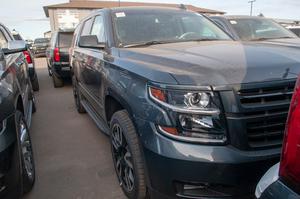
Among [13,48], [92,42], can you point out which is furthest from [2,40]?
[92,42]

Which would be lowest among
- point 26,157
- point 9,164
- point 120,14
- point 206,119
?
point 26,157

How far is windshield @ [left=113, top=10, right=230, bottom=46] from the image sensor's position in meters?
3.36

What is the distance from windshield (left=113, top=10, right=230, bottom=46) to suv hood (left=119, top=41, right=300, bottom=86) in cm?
63

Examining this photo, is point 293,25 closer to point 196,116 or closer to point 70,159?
point 70,159

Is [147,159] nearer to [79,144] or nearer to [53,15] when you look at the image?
[79,144]

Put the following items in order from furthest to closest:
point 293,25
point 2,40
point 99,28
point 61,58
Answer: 1. point 293,25
2. point 61,58
3. point 2,40
4. point 99,28

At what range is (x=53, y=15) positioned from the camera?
135ft

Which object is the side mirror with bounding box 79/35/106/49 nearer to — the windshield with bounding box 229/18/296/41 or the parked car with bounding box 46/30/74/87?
the windshield with bounding box 229/18/296/41

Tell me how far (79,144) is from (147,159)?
2432mm

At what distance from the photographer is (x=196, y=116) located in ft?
6.43

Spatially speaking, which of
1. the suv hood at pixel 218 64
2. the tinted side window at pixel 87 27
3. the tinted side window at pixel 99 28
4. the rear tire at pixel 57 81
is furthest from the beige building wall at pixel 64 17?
the suv hood at pixel 218 64

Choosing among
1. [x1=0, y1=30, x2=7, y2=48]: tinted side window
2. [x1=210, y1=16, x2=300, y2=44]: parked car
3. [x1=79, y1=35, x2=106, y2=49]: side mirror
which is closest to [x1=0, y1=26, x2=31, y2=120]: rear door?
[x1=0, y1=30, x2=7, y2=48]: tinted side window

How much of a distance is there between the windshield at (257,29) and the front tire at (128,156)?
4524 mm

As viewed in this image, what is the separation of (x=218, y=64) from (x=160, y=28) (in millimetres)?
1571
